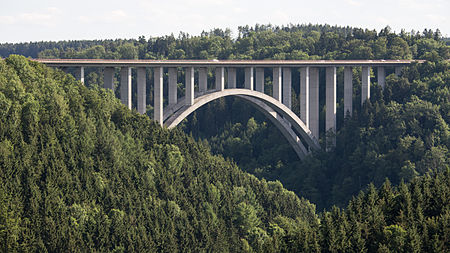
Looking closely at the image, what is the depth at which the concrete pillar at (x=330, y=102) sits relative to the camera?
9896 cm

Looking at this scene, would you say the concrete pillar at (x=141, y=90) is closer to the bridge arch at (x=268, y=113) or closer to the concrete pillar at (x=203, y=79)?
the bridge arch at (x=268, y=113)

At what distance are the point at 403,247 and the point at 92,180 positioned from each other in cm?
2378

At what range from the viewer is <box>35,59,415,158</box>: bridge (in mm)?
80625

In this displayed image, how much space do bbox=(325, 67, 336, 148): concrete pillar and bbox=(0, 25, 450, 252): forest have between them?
112cm

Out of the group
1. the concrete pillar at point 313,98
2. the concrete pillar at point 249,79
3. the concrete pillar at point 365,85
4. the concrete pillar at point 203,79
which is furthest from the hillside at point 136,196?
the concrete pillar at point 365,85

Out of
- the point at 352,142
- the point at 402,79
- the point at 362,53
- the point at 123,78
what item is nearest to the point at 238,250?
the point at 123,78

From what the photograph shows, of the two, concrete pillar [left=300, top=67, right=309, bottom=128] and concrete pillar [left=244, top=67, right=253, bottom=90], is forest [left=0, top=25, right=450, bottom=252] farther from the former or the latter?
concrete pillar [left=244, top=67, right=253, bottom=90]

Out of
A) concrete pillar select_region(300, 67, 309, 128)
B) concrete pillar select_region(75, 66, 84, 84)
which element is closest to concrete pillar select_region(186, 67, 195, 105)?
concrete pillar select_region(75, 66, 84, 84)

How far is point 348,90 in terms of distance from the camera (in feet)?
330

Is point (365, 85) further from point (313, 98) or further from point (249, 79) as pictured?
point (249, 79)

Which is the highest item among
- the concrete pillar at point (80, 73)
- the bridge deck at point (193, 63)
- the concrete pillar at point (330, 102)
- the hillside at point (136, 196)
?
the bridge deck at point (193, 63)

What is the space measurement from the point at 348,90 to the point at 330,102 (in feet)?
8.74

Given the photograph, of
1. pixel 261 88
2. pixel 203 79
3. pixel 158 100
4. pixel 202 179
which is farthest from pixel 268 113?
pixel 202 179

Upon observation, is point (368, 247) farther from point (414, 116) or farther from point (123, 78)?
point (414, 116)
